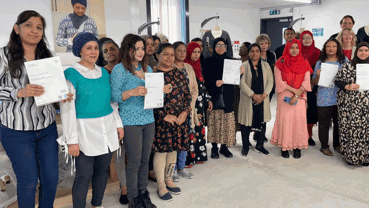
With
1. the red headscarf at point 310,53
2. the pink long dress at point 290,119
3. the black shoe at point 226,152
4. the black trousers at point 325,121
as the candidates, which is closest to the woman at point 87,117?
the black shoe at point 226,152

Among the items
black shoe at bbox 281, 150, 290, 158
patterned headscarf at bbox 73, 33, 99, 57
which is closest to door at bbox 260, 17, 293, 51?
black shoe at bbox 281, 150, 290, 158

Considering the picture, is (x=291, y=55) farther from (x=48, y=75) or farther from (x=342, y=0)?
(x=342, y=0)

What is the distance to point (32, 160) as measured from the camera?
71.4 inches

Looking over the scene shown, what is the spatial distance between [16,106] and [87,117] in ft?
1.42

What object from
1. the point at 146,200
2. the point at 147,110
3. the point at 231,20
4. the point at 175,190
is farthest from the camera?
the point at 231,20

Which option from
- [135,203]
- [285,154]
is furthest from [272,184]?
[135,203]

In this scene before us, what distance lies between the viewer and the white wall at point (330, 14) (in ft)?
25.7

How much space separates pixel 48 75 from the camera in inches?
67.9

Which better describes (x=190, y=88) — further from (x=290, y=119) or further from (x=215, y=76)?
(x=290, y=119)

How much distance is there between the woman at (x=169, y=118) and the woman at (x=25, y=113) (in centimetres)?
95

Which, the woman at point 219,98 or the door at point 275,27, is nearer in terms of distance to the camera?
the woman at point 219,98

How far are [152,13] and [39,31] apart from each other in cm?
537

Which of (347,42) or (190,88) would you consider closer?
(190,88)

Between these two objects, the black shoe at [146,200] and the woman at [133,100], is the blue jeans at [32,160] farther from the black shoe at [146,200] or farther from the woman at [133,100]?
the black shoe at [146,200]
